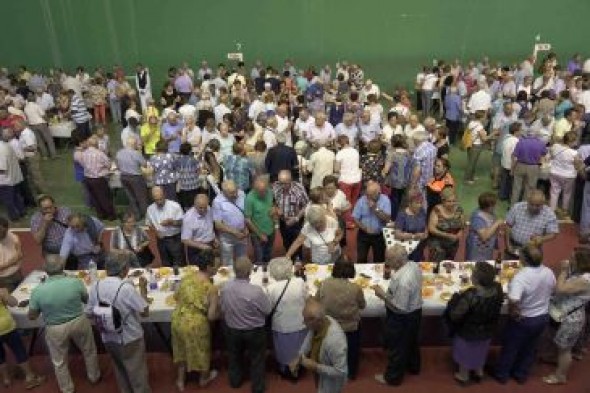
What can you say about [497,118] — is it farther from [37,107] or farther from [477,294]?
[37,107]

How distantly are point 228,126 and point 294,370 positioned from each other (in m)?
4.57

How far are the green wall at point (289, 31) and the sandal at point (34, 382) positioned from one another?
1330 cm

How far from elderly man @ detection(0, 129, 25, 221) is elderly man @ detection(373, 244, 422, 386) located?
254 inches

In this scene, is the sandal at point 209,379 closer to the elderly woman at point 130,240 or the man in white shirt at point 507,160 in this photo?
the elderly woman at point 130,240

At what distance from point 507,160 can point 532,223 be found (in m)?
3.14

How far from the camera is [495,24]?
55.1 feet

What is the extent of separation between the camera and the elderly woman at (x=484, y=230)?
594cm

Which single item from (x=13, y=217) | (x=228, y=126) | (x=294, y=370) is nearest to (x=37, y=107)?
(x=13, y=217)

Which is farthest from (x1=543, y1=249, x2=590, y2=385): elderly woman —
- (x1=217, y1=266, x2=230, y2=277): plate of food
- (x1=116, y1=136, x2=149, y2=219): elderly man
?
(x1=116, y1=136, x2=149, y2=219): elderly man

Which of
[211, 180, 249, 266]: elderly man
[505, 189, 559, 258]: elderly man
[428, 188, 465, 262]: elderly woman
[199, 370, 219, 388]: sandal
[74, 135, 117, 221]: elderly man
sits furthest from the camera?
[74, 135, 117, 221]: elderly man

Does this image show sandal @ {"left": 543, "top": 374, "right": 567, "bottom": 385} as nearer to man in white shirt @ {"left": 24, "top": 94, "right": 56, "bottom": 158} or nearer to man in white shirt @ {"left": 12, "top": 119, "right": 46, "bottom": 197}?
man in white shirt @ {"left": 12, "top": 119, "right": 46, "bottom": 197}

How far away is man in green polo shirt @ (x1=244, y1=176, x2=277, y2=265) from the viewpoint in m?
6.68

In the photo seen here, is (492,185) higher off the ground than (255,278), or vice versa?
(255,278)

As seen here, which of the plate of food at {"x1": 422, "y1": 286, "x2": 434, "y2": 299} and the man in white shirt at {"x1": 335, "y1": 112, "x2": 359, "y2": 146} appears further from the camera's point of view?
the man in white shirt at {"x1": 335, "y1": 112, "x2": 359, "y2": 146}
